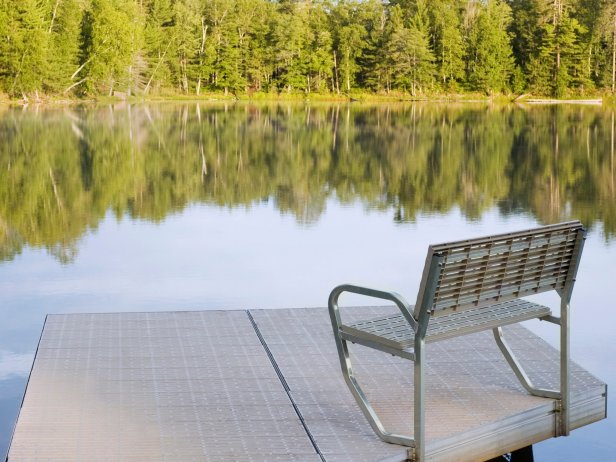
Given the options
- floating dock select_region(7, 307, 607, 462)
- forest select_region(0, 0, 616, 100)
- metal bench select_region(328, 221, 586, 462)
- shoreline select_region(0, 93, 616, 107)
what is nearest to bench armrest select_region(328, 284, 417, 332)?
metal bench select_region(328, 221, 586, 462)

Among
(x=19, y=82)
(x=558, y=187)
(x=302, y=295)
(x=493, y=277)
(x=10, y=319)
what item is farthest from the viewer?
(x=19, y=82)

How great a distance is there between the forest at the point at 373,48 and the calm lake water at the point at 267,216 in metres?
27.5

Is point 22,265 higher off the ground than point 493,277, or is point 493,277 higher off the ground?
point 493,277

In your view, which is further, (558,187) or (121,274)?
(558,187)

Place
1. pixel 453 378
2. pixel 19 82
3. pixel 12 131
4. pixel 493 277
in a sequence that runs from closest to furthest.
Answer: pixel 493 277
pixel 453 378
pixel 12 131
pixel 19 82

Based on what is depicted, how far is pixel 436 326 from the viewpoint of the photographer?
334cm

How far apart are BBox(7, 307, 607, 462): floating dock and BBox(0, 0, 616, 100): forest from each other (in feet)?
142

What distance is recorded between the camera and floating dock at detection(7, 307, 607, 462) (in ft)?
10.9

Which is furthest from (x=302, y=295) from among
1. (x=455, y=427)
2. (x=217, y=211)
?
(x=217, y=211)

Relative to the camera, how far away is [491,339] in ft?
15.4

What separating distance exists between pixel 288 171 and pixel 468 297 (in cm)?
1218

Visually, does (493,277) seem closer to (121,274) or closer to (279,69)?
(121,274)

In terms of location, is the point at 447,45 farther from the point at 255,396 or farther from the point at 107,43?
the point at 255,396

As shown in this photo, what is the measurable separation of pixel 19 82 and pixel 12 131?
17.5 meters
